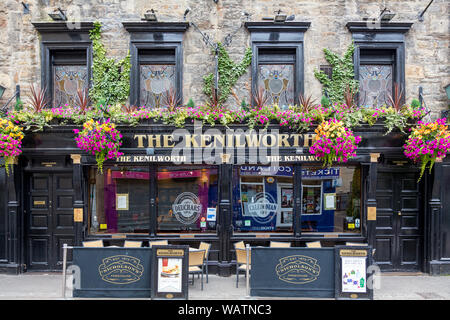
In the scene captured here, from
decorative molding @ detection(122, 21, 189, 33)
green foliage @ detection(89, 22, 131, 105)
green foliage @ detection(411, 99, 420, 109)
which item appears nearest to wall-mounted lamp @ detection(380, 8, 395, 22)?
green foliage @ detection(411, 99, 420, 109)

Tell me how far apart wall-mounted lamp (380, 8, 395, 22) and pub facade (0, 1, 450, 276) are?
13cm

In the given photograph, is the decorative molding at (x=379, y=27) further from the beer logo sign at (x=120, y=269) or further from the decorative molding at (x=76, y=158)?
the beer logo sign at (x=120, y=269)

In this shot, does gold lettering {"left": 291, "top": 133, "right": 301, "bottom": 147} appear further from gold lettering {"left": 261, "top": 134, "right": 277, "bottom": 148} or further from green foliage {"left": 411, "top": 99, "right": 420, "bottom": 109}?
green foliage {"left": 411, "top": 99, "right": 420, "bottom": 109}

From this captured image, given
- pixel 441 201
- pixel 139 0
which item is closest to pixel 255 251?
pixel 441 201

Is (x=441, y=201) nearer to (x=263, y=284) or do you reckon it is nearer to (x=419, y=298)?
Result: (x=419, y=298)

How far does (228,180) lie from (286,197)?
1772 mm

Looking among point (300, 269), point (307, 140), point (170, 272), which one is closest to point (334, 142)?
point (307, 140)

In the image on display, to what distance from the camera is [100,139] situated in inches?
344

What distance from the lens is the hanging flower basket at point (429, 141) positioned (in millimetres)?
8812

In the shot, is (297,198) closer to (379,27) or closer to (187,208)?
(187,208)

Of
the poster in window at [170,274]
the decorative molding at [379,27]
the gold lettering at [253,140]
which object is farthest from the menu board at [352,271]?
the decorative molding at [379,27]

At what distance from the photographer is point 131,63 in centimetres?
996

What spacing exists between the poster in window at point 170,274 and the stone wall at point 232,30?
4812mm

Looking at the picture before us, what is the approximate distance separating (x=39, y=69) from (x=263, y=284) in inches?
340
